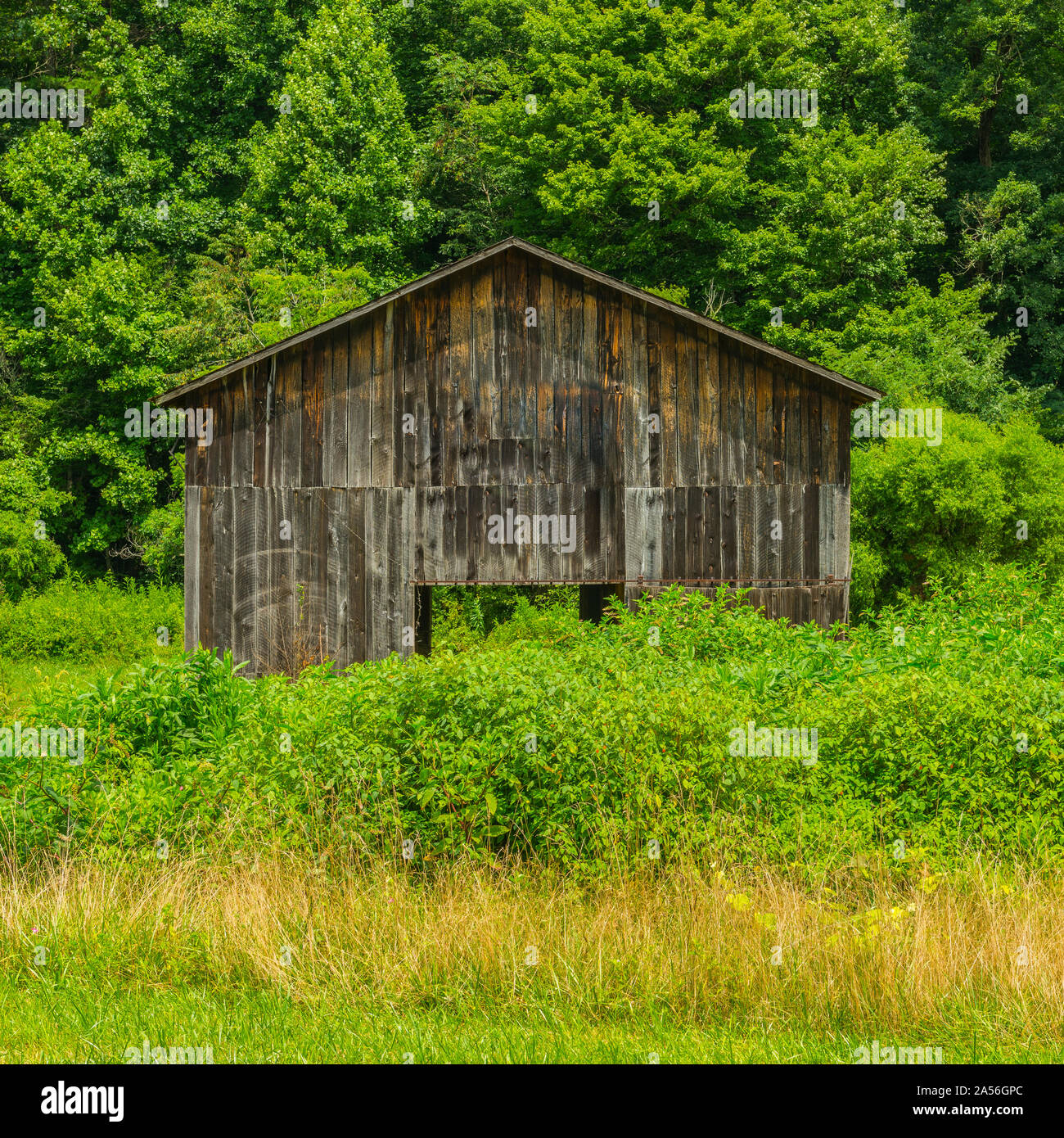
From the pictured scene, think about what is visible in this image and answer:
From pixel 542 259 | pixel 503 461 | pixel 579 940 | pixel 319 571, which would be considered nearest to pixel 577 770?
pixel 579 940

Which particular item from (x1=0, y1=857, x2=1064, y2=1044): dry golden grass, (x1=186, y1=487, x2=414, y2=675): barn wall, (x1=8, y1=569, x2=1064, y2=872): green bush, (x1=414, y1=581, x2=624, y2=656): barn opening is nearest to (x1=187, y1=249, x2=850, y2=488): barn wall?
(x1=186, y1=487, x2=414, y2=675): barn wall

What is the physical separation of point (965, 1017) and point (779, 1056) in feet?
3.49

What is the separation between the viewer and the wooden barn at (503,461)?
1689cm

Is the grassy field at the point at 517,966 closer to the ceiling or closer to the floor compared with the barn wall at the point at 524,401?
closer to the floor

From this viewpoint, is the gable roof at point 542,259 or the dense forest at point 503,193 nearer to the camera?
the gable roof at point 542,259

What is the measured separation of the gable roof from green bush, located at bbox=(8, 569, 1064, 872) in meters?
8.24

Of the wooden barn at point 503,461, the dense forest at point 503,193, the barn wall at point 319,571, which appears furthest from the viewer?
the dense forest at point 503,193

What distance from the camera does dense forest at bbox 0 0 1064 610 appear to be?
3331 cm

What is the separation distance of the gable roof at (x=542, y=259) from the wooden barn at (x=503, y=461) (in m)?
0.07

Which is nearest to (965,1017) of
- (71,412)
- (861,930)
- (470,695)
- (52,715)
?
(861,930)

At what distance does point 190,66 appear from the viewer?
40.9 metres

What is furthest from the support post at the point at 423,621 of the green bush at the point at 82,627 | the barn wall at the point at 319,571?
the green bush at the point at 82,627

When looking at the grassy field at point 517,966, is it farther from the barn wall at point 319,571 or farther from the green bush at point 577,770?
the barn wall at point 319,571

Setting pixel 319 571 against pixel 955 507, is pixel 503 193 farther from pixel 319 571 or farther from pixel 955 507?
pixel 319 571
